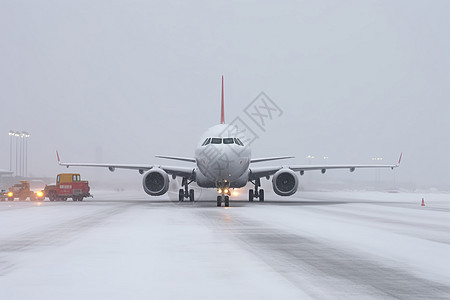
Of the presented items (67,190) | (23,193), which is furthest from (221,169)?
(23,193)

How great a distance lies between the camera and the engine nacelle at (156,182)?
37156 millimetres

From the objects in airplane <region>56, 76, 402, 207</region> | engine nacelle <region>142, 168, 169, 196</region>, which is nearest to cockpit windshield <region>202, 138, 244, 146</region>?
airplane <region>56, 76, 402, 207</region>

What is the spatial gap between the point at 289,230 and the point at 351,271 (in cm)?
812

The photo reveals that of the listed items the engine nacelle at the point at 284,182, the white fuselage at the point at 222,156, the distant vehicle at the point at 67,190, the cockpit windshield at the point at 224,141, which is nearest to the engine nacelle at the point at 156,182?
the white fuselage at the point at 222,156

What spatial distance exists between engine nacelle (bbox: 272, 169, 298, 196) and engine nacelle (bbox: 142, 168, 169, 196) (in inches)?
291

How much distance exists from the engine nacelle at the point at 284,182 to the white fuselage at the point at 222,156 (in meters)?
3.53

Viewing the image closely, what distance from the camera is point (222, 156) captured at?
106ft

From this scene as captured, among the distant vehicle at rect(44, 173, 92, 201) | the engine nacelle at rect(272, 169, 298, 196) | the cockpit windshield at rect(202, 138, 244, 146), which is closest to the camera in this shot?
the cockpit windshield at rect(202, 138, 244, 146)

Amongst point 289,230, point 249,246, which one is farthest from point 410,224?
point 249,246

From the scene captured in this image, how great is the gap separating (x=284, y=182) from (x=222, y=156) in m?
7.69

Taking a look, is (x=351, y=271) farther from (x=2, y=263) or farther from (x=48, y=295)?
(x=2, y=263)

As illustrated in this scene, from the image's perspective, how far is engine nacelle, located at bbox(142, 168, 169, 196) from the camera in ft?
122

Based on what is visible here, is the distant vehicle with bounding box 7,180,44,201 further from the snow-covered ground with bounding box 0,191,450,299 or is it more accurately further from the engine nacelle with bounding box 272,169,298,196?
the snow-covered ground with bounding box 0,191,450,299

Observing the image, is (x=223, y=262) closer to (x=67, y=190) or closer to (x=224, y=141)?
(x=224, y=141)
